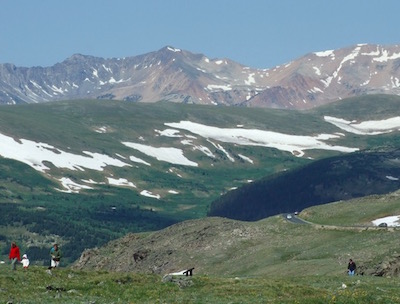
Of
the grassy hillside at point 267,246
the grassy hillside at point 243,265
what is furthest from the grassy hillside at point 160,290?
the grassy hillside at point 267,246

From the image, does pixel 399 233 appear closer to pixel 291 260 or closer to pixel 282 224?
pixel 291 260

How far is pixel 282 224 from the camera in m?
125

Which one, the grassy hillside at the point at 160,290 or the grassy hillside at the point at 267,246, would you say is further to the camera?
the grassy hillside at the point at 267,246

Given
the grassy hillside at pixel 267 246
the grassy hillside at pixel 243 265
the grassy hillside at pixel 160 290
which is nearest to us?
the grassy hillside at pixel 160 290

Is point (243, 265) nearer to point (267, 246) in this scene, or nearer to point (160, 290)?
point (267, 246)

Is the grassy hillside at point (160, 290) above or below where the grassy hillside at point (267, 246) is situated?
above

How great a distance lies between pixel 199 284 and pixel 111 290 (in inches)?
293

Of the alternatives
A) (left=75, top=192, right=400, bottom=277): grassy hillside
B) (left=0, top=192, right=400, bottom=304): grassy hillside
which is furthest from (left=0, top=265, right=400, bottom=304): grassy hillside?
(left=75, top=192, right=400, bottom=277): grassy hillside

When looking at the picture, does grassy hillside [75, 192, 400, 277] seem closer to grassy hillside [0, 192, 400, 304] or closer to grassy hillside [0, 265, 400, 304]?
grassy hillside [0, 192, 400, 304]

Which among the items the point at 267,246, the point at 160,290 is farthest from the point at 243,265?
the point at 160,290

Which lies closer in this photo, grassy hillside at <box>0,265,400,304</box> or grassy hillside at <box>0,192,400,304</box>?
grassy hillside at <box>0,265,400,304</box>

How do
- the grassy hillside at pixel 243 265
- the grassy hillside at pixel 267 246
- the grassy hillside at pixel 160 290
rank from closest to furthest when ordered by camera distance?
1. the grassy hillside at pixel 160 290
2. the grassy hillside at pixel 243 265
3. the grassy hillside at pixel 267 246

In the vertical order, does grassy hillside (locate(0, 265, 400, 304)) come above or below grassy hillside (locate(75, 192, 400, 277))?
above

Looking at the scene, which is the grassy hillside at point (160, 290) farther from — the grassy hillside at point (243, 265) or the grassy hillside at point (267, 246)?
the grassy hillside at point (267, 246)
